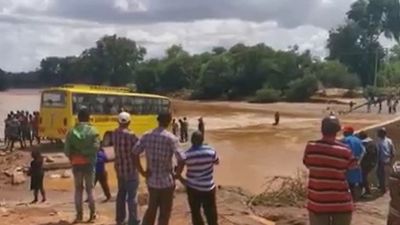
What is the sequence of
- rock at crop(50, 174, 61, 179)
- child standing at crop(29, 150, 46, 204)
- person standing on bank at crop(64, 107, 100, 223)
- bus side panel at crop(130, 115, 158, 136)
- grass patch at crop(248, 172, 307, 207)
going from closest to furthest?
person standing on bank at crop(64, 107, 100, 223), grass patch at crop(248, 172, 307, 207), child standing at crop(29, 150, 46, 204), rock at crop(50, 174, 61, 179), bus side panel at crop(130, 115, 158, 136)

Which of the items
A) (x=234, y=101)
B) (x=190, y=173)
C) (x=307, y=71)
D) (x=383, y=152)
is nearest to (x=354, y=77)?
(x=307, y=71)

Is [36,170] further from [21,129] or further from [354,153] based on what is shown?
[21,129]

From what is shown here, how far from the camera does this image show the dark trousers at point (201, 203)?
8.59 m

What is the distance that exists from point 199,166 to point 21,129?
70.2 ft

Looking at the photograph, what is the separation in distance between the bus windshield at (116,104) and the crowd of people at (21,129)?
216 centimetres

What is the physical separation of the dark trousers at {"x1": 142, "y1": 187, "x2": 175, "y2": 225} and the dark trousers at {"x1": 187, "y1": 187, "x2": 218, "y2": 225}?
268 millimetres

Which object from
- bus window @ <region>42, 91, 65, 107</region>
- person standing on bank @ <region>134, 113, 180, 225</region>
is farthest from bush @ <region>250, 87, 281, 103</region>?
person standing on bank @ <region>134, 113, 180, 225</region>

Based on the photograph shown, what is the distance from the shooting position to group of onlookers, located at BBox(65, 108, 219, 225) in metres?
8.23

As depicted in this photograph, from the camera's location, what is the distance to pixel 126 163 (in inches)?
357

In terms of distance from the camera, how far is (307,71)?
9125cm

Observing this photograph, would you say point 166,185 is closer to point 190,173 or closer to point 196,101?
point 190,173

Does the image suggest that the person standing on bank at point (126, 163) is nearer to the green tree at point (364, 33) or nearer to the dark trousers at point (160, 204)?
the dark trousers at point (160, 204)

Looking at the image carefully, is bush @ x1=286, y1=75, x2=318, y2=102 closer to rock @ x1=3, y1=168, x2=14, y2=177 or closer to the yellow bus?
the yellow bus

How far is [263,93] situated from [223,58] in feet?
32.8
